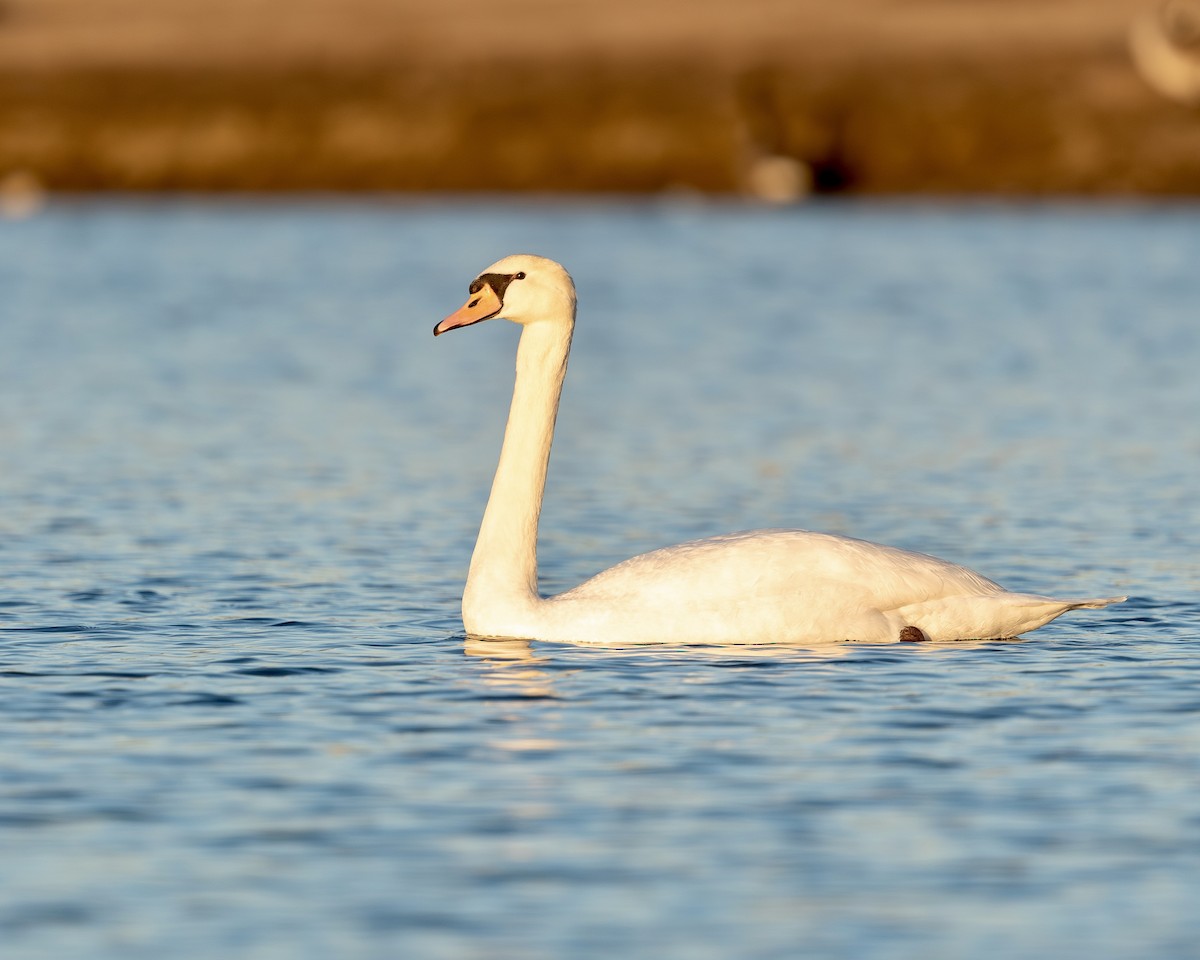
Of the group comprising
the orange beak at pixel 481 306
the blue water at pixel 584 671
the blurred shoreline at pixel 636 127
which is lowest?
the blue water at pixel 584 671

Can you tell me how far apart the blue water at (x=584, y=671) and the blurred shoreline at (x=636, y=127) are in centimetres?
2345

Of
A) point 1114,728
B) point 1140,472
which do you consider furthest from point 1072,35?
point 1114,728

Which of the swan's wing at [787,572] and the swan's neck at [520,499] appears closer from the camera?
the swan's wing at [787,572]

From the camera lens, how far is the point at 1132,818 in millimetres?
9711

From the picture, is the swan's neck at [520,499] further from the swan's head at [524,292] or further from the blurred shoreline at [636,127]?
the blurred shoreline at [636,127]

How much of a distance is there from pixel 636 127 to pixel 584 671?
151 feet

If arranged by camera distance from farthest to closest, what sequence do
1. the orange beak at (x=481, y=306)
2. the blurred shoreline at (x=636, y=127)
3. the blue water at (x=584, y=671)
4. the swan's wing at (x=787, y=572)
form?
the blurred shoreline at (x=636, y=127)
the orange beak at (x=481, y=306)
the swan's wing at (x=787, y=572)
the blue water at (x=584, y=671)

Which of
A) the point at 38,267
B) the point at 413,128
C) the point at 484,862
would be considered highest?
the point at 413,128

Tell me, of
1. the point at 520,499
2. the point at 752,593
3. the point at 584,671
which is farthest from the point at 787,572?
the point at 520,499

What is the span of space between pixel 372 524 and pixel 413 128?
137 feet

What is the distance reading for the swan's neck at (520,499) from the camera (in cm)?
1318

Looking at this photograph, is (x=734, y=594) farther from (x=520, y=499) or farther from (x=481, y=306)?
(x=481, y=306)

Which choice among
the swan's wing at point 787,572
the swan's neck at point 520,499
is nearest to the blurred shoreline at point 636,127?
the swan's neck at point 520,499

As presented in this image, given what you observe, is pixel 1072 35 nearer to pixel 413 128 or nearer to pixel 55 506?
pixel 413 128
